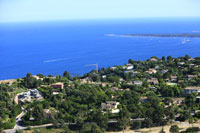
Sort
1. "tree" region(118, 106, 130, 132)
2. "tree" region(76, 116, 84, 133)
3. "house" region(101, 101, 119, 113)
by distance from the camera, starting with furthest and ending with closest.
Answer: "house" region(101, 101, 119, 113), "tree" region(76, 116, 84, 133), "tree" region(118, 106, 130, 132)

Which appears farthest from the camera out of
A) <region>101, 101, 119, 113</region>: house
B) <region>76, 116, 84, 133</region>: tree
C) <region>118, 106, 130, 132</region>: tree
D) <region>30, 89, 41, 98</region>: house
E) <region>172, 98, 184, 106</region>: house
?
<region>30, 89, 41, 98</region>: house

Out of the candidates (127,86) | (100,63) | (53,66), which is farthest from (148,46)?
(127,86)

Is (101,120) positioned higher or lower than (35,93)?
lower

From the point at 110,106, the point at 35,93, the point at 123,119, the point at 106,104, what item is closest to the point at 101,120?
the point at 123,119

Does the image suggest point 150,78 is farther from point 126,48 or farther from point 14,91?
point 126,48

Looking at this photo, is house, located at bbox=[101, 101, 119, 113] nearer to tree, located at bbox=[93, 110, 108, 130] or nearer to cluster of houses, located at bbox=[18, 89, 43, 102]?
tree, located at bbox=[93, 110, 108, 130]

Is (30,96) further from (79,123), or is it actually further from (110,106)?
Answer: (79,123)

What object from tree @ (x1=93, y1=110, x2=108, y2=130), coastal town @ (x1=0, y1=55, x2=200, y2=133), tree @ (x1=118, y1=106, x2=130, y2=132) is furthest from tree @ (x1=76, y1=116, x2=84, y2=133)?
tree @ (x1=118, y1=106, x2=130, y2=132)

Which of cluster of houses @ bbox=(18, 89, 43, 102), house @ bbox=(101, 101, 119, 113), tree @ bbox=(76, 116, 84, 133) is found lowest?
tree @ bbox=(76, 116, 84, 133)

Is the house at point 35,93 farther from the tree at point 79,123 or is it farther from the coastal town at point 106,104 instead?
the tree at point 79,123

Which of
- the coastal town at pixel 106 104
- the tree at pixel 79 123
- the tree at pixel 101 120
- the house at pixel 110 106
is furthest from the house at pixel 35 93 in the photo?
the tree at pixel 101 120
